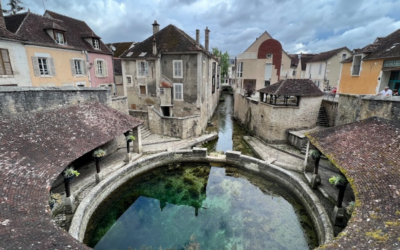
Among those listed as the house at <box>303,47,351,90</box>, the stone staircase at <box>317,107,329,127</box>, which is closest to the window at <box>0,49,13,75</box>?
the stone staircase at <box>317,107,329,127</box>

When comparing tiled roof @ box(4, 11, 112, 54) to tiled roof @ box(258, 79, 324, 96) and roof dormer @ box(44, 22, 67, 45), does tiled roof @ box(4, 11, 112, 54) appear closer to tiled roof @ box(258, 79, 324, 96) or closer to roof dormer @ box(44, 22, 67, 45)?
roof dormer @ box(44, 22, 67, 45)

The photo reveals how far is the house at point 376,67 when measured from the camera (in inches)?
502

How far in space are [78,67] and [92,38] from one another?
3571mm

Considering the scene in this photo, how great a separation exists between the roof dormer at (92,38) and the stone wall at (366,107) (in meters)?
21.9

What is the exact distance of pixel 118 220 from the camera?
906cm

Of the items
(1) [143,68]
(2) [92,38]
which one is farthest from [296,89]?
(2) [92,38]

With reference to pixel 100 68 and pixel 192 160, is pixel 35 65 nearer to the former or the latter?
pixel 100 68

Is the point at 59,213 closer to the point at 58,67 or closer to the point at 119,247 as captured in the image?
the point at 119,247

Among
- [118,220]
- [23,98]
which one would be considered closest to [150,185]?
[118,220]

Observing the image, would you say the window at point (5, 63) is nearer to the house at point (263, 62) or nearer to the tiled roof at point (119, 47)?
the tiled roof at point (119, 47)

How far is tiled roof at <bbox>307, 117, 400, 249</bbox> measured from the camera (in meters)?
4.39

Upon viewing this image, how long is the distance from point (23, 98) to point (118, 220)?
6.86 m

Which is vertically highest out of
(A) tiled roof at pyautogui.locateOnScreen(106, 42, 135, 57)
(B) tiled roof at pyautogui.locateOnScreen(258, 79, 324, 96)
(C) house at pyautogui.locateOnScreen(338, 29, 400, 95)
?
(A) tiled roof at pyautogui.locateOnScreen(106, 42, 135, 57)

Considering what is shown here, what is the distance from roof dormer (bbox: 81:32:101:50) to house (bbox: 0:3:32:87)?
21.4 ft
